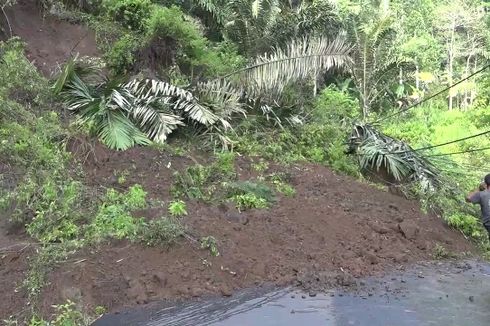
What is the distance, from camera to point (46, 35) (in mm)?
12172

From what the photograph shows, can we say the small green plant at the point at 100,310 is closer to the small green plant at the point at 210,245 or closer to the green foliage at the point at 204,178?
the small green plant at the point at 210,245

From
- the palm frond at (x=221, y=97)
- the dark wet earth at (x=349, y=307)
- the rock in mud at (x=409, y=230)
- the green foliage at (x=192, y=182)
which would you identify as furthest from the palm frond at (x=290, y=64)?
the dark wet earth at (x=349, y=307)

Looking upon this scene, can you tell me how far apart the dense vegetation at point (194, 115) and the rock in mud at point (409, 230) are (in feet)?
3.40

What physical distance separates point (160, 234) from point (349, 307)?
2.36 metres

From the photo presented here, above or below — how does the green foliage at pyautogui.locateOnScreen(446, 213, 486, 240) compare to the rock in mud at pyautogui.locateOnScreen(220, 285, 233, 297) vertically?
above

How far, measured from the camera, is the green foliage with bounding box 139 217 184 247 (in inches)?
263

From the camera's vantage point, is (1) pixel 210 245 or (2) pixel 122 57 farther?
(2) pixel 122 57

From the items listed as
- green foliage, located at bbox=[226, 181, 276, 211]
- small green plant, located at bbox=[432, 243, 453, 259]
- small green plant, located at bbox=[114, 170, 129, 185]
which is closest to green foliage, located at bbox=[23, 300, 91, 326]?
small green plant, located at bbox=[114, 170, 129, 185]

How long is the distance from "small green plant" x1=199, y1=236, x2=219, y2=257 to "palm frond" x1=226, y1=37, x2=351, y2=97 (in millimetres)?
4498

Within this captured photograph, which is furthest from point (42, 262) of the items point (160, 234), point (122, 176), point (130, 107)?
point (130, 107)

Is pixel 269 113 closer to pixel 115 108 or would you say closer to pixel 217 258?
pixel 115 108

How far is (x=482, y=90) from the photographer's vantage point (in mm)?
23156

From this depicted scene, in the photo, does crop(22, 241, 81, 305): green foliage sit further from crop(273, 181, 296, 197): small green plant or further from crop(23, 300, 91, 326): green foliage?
crop(273, 181, 296, 197): small green plant

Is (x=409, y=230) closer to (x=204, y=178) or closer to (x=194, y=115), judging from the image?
(x=204, y=178)
